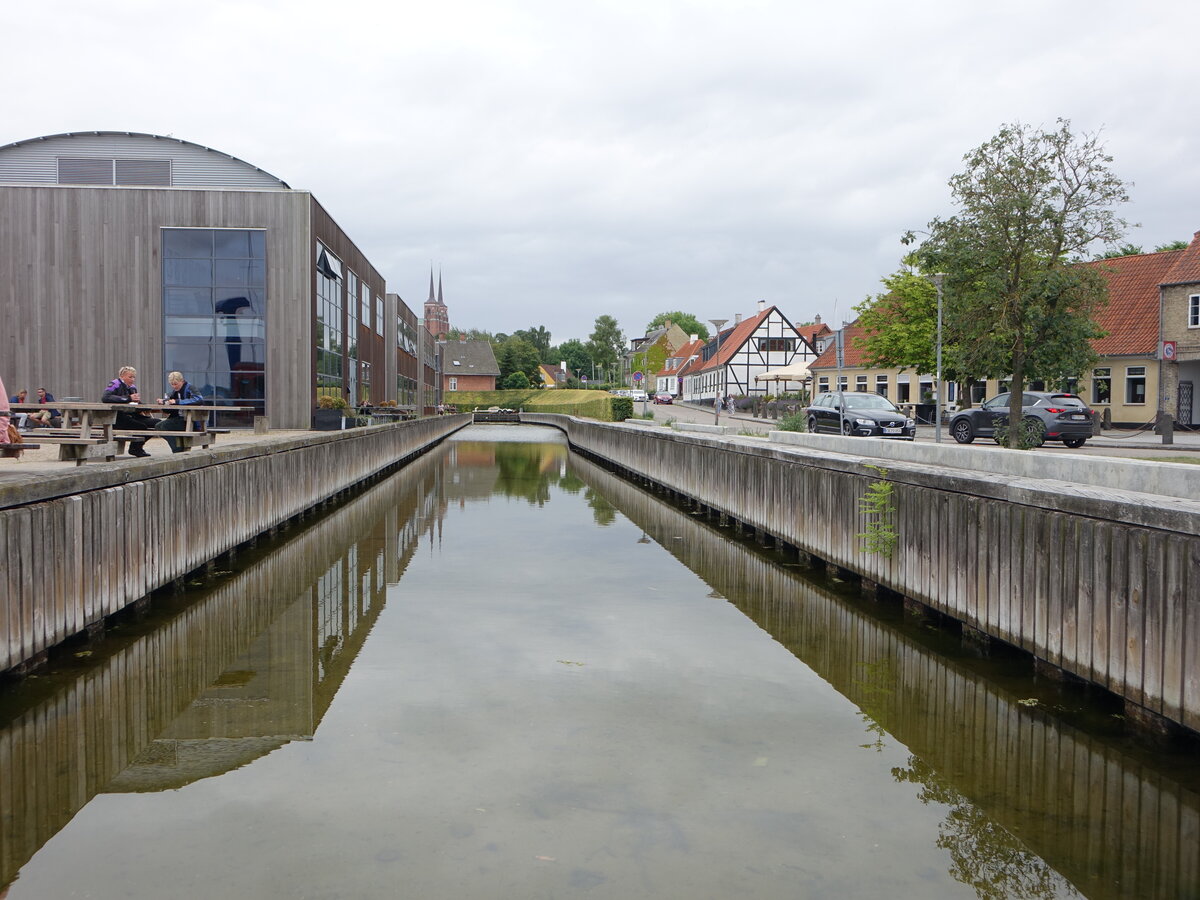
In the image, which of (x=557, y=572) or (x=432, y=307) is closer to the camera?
(x=557, y=572)

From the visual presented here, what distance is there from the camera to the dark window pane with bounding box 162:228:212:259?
31.0 metres

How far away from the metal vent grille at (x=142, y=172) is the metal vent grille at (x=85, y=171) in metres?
0.37

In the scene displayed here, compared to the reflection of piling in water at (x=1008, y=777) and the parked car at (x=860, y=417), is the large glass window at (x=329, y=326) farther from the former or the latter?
the reflection of piling in water at (x=1008, y=777)

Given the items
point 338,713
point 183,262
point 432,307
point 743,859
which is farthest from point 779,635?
point 432,307

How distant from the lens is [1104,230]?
85.0 ft

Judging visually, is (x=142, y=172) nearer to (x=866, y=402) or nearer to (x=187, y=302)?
(x=187, y=302)

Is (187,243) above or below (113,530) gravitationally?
above

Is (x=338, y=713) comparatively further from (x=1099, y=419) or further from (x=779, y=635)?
(x=1099, y=419)

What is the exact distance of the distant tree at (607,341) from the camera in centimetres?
17150

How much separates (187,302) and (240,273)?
180 cm

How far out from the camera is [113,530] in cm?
812

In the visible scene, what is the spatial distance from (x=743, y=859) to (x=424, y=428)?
41018 mm

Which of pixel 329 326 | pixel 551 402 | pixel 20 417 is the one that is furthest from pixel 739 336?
pixel 20 417

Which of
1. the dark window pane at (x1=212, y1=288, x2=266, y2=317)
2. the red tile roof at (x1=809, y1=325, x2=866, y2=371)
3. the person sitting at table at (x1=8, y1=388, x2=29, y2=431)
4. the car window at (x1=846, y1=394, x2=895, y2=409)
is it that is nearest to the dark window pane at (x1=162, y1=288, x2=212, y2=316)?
the dark window pane at (x1=212, y1=288, x2=266, y2=317)
